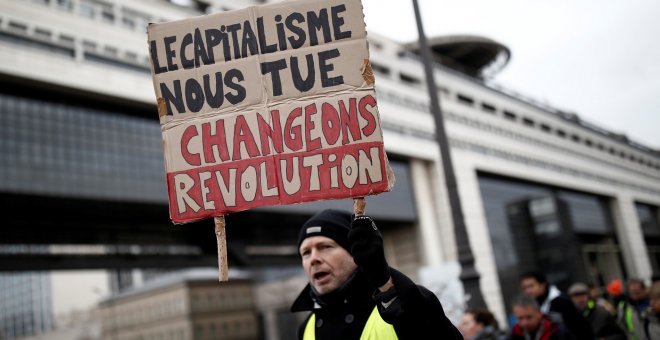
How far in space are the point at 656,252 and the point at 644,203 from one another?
10.3 metres

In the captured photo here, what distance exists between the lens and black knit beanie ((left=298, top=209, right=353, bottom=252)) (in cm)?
279

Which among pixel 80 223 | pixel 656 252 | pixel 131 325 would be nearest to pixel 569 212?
pixel 656 252

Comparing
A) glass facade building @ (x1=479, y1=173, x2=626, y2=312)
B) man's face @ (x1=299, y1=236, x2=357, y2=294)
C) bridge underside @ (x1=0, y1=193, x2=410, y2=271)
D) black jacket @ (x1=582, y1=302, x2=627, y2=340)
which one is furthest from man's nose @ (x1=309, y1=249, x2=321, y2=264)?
glass facade building @ (x1=479, y1=173, x2=626, y2=312)

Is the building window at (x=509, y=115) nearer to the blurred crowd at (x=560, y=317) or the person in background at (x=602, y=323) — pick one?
the blurred crowd at (x=560, y=317)

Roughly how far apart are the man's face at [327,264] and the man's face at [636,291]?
6617mm

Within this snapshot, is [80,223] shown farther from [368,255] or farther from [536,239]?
[536,239]

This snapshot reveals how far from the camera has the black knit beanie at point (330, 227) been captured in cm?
279

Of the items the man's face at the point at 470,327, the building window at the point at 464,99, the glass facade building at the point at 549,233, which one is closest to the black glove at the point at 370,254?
the man's face at the point at 470,327

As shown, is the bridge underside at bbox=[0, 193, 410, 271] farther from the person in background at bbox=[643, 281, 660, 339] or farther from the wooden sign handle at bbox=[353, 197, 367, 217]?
the wooden sign handle at bbox=[353, 197, 367, 217]

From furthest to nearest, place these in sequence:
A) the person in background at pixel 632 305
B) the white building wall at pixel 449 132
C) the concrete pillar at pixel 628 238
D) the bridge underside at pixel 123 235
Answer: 1. the concrete pillar at pixel 628 238
2. the bridge underside at pixel 123 235
3. the white building wall at pixel 449 132
4. the person in background at pixel 632 305

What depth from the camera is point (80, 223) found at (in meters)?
24.7

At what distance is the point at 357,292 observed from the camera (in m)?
2.68

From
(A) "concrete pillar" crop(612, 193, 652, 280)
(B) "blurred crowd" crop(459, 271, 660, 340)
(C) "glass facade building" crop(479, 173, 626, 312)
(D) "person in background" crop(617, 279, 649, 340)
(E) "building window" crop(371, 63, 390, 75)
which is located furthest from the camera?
(A) "concrete pillar" crop(612, 193, 652, 280)

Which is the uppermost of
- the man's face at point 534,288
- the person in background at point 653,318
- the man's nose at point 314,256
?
the man's nose at point 314,256
